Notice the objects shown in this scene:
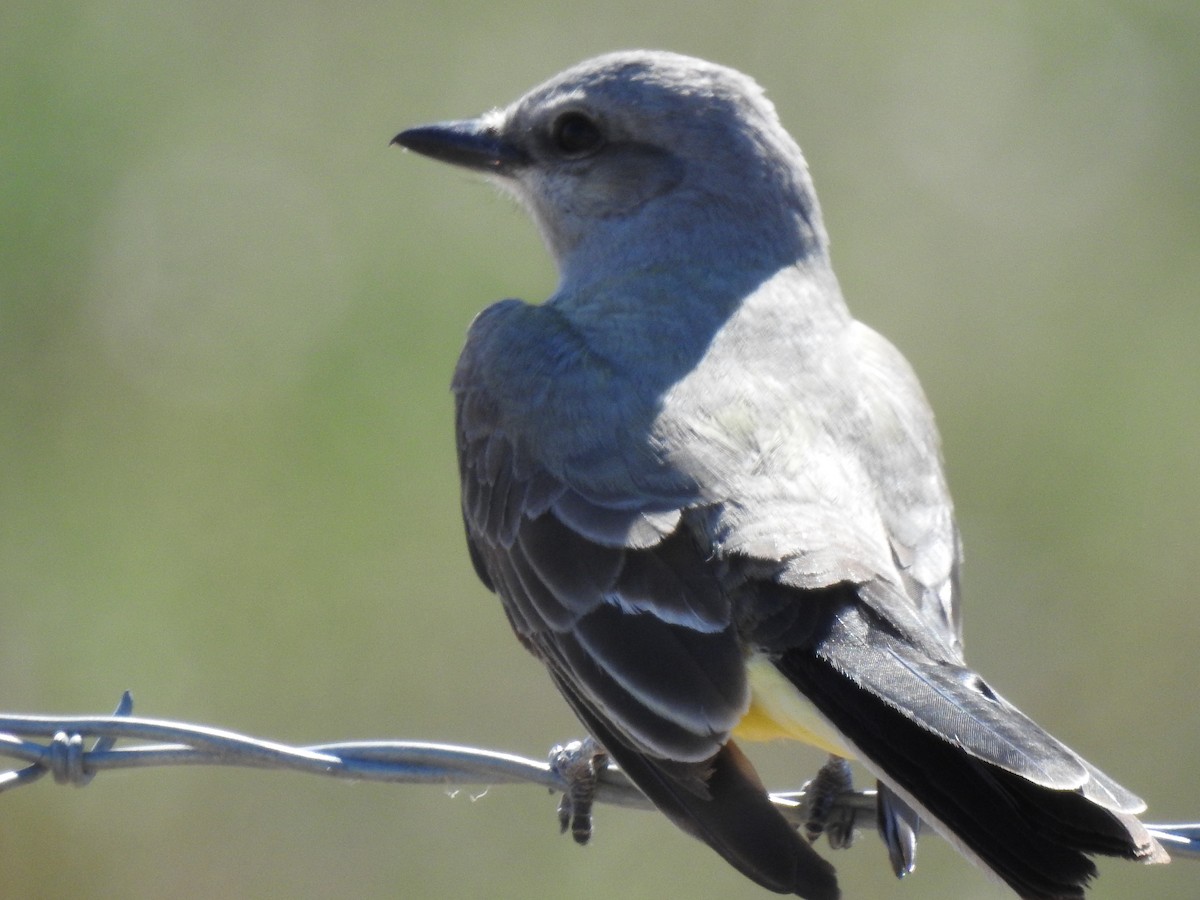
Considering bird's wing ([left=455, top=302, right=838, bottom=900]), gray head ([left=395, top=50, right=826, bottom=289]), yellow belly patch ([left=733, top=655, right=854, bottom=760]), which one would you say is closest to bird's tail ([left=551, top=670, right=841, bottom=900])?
bird's wing ([left=455, top=302, right=838, bottom=900])

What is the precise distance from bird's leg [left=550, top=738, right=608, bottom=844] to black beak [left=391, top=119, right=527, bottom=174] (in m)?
2.22

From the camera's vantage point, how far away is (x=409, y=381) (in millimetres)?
7723

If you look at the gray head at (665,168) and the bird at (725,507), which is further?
the gray head at (665,168)

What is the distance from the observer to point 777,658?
3680mm

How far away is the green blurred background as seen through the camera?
712cm

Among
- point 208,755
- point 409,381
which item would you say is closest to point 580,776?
point 208,755

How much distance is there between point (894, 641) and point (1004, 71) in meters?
6.01

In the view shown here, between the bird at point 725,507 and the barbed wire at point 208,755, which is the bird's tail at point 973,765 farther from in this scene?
the barbed wire at point 208,755

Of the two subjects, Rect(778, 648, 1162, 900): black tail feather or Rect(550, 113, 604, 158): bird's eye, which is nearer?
Rect(778, 648, 1162, 900): black tail feather

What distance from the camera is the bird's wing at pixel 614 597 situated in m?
3.57

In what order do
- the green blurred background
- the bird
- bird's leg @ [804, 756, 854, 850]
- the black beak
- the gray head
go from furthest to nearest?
the green blurred background < the black beak < the gray head < bird's leg @ [804, 756, 854, 850] < the bird

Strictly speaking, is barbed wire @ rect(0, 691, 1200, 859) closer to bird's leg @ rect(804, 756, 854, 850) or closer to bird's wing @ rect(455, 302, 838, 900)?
bird's wing @ rect(455, 302, 838, 900)

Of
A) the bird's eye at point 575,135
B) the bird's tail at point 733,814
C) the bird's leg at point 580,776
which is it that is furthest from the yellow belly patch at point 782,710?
the bird's eye at point 575,135

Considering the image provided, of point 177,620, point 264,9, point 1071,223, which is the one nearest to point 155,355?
point 177,620
